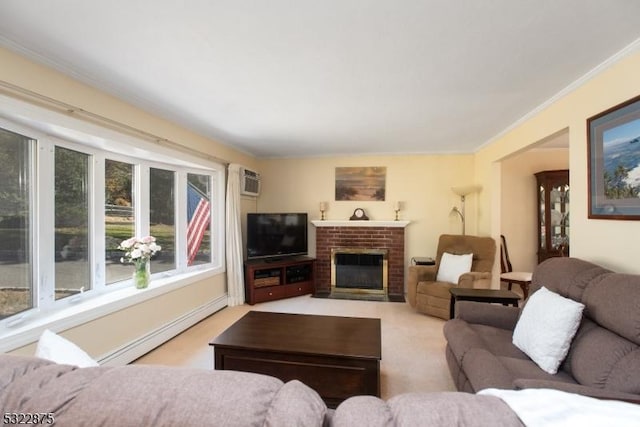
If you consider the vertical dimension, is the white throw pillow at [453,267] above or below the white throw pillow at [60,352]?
below

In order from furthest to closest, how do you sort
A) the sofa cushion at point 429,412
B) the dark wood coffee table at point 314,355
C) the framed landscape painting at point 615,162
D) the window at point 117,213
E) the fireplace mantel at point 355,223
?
the fireplace mantel at point 355,223
the window at point 117,213
the dark wood coffee table at point 314,355
the framed landscape painting at point 615,162
the sofa cushion at point 429,412

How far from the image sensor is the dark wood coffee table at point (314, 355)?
177cm

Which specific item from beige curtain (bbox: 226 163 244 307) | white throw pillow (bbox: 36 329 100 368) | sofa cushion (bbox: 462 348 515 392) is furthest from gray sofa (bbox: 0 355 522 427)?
beige curtain (bbox: 226 163 244 307)

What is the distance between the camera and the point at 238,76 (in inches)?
80.6

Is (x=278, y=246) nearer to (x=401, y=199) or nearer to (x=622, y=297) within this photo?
(x=401, y=199)

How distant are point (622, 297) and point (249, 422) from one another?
5.92 feet

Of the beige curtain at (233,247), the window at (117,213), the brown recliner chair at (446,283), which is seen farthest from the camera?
the beige curtain at (233,247)

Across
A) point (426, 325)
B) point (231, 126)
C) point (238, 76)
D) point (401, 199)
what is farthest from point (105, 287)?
point (401, 199)

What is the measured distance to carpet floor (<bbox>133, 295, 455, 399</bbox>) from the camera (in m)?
2.18

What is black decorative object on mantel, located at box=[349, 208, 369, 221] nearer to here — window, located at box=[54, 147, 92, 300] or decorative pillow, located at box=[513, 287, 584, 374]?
decorative pillow, located at box=[513, 287, 584, 374]

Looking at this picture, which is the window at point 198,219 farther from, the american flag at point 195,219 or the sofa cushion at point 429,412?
the sofa cushion at point 429,412

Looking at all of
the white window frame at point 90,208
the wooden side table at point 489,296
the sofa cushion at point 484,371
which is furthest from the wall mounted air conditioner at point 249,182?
the sofa cushion at point 484,371

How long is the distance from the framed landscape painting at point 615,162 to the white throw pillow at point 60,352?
2.86 metres

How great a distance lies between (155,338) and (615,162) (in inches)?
155
